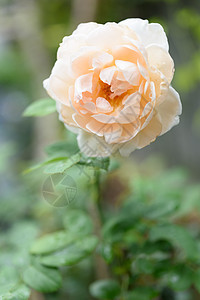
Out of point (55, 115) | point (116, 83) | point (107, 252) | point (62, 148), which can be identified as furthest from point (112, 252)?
point (55, 115)

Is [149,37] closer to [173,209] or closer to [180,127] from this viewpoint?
[173,209]

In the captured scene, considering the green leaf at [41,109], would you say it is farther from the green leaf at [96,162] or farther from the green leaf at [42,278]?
the green leaf at [42,278]

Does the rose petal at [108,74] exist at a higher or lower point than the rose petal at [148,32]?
lower

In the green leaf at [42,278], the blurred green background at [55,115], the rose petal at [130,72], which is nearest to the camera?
the rose petal at [130,72]

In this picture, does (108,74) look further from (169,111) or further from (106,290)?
(106,290)

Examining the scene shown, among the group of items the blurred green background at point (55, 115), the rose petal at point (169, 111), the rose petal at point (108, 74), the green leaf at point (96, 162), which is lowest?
the blurred green background at point (55, 115)

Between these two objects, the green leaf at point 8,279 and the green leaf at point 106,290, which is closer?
the green leaf at point 8,279

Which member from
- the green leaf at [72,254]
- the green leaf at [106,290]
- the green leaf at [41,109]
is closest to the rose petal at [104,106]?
the green leaf at [41,109]
